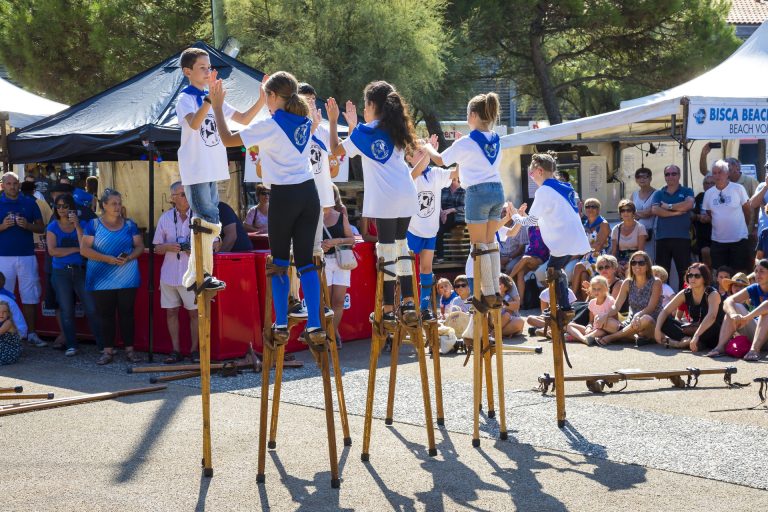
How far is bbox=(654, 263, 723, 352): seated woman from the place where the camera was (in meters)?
10.2

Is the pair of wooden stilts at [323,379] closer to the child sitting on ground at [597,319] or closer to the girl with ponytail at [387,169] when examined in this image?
the girl with ponytail at [387,169]

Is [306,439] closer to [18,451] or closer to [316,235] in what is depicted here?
[316,235]

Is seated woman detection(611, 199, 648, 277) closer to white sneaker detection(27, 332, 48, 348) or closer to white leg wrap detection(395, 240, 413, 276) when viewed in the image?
white leg wrap detection(395, 240, 413, 276)

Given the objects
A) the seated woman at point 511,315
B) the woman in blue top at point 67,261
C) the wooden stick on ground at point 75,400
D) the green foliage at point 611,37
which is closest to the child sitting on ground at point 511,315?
the seated woman at point 511,315

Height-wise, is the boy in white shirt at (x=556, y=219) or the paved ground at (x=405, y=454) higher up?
the boy in white shirt at (x=556, y=219)

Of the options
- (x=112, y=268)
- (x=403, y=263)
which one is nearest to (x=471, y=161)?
(x=403, y=263)

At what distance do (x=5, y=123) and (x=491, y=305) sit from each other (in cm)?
730

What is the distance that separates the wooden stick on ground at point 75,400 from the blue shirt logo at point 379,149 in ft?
10.8

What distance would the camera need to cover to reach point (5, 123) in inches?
468

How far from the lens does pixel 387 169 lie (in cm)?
695

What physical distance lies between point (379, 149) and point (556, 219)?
1.69m

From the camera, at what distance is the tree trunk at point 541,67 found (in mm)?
26469

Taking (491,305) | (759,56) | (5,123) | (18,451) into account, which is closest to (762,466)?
(491,305)

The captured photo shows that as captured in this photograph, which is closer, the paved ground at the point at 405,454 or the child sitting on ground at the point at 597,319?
the paved ground at the point at 405,454
